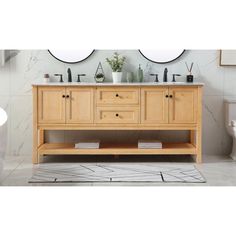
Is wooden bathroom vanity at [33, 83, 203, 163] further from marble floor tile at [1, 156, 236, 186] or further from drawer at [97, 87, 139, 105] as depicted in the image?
marble floor tile at [1, 156, 236, 186]

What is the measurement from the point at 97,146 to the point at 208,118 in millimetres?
1101

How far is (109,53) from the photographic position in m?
3.84

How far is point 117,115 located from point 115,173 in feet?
1.84

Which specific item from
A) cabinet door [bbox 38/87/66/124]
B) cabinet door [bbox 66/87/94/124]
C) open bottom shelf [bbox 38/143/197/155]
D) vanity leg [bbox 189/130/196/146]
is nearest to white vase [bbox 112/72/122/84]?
cabinet door [bbox 66/87/94/124]

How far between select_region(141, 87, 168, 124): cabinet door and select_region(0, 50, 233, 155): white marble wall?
41 cm

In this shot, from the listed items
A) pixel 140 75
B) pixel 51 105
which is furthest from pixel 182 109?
pixel 51 105

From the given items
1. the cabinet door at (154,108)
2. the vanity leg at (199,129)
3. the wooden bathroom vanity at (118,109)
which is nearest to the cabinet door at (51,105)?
the wooden bathroom vanity at (118,109)

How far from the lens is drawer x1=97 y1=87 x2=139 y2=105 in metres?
3.45

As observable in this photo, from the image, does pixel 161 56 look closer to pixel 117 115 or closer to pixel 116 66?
pixel 116 66

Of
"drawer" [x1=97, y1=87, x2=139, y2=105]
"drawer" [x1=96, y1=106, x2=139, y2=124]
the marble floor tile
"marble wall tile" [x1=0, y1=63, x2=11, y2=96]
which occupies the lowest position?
the marble floor tile

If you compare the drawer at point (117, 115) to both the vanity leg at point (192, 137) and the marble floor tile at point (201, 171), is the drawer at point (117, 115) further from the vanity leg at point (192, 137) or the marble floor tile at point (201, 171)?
the vanity leg at point (192, 137)

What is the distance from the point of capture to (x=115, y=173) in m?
3.10

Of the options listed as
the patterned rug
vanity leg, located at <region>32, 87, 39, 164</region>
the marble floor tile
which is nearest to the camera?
the marble floor tile
